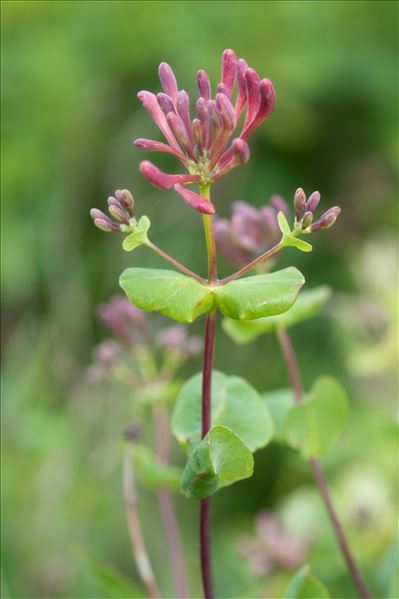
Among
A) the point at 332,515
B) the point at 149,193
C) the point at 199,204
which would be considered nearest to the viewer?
the point at 199,204

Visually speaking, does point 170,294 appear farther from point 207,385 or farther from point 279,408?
point 279,408

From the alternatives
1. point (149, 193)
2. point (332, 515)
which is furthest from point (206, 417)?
point (149, 193)

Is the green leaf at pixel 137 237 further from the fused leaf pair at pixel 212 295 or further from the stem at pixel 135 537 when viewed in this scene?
the stem at pixel 135 537

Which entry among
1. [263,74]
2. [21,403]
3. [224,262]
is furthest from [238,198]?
[21,403]

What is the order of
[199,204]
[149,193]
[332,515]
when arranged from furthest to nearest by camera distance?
[149,193] < [332,515] < [199,204]

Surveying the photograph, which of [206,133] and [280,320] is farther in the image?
[280,320]

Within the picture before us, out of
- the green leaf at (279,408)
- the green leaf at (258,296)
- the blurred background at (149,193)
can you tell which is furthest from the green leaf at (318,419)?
the blurred background at (149,193)

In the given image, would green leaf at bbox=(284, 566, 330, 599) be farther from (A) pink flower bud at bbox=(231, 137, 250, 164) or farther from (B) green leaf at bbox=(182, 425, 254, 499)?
(A) pink flower bud at bbox=(231, 137, 250, 164)

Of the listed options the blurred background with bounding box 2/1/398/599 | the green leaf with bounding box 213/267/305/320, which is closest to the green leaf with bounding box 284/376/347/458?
the green leaf with bounding box 213/267/305/320
